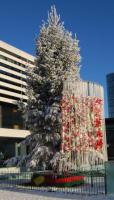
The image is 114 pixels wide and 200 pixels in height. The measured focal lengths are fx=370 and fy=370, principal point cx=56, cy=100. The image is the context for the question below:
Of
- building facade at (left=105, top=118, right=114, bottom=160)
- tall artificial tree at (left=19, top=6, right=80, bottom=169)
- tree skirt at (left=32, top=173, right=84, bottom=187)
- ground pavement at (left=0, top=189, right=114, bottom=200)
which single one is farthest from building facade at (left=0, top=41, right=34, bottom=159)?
ground pavement at (left=0, top=189, right=114, bottom=200)

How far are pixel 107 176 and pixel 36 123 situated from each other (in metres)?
8.93

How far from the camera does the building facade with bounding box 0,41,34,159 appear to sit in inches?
3130

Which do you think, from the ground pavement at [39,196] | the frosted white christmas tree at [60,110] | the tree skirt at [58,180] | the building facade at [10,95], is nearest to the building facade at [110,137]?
the frosted white christmas tree at [60,110]

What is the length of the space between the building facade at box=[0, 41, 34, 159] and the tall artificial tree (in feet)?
166

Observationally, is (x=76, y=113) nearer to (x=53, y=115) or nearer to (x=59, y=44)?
(x=53, y=115)

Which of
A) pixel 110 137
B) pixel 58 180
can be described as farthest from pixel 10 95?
pixel 58 180

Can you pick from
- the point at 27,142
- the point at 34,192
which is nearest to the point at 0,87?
the point at 27,142

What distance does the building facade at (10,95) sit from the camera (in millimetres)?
79500

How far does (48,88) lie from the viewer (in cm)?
2717

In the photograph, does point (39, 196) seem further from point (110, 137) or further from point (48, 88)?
point (110, 137)

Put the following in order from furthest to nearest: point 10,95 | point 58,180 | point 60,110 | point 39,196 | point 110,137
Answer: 1. point 10,95
2. point 110,137
3. point 60,110
4. point 58,180
5. point 39,196

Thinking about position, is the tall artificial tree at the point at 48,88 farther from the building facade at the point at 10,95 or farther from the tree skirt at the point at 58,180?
the building facade at the point at 10,95

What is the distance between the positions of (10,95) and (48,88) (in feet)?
185

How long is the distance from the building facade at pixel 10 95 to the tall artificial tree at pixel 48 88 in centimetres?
5047
